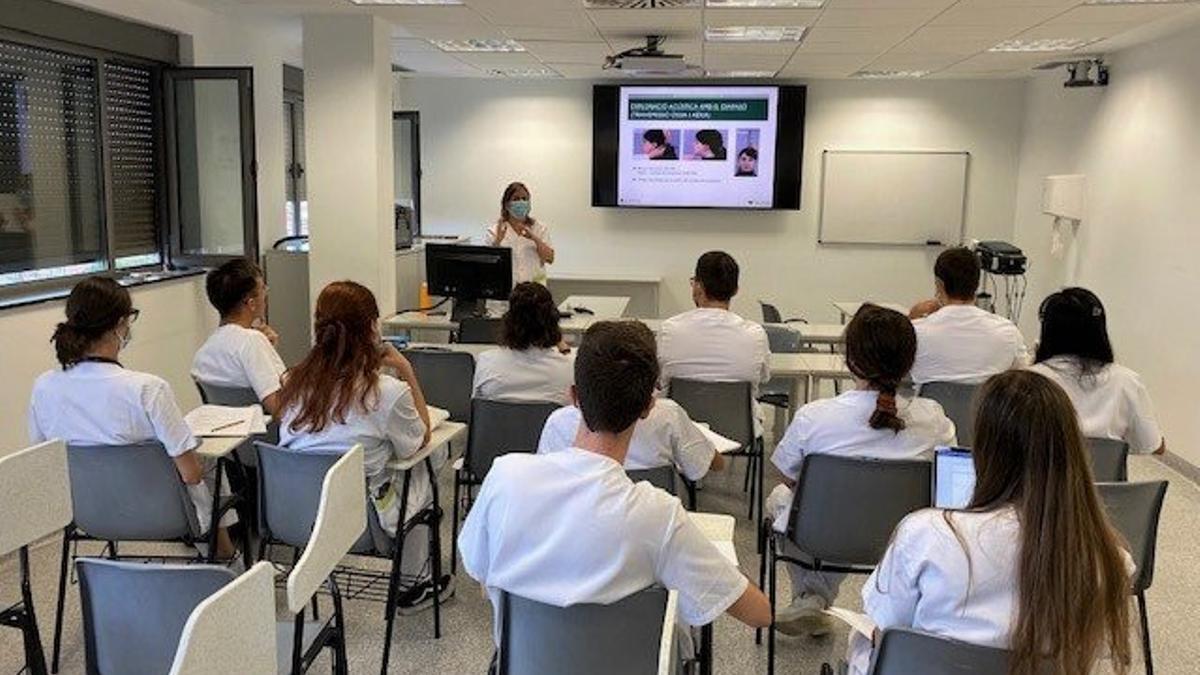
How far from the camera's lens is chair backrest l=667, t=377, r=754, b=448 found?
3939mm

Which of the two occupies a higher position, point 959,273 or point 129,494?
point 959,273

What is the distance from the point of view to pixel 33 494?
7.93 feet

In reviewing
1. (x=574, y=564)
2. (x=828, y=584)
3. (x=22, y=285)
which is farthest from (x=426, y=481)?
(x=22, y=285)

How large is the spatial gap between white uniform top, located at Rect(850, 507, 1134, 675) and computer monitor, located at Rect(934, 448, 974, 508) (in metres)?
0.68

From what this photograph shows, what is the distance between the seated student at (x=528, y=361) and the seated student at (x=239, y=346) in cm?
79

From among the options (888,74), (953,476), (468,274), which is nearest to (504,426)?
(953,476)

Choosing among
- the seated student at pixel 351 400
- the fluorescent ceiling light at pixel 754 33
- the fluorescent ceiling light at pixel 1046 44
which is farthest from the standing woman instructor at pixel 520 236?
the fluorescent ceiling light at pixel 1046 44

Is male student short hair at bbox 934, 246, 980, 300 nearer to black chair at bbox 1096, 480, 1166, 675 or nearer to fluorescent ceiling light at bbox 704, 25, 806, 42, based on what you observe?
black chair at bbox 1096, 480, 1166, 675

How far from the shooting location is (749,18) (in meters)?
5.73

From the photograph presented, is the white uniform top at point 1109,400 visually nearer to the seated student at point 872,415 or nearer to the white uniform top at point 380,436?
the seated student at point 872,415

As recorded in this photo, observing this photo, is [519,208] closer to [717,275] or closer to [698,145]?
[717,275]

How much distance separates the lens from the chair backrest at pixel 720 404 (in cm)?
394

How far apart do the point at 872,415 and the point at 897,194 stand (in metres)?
6.87

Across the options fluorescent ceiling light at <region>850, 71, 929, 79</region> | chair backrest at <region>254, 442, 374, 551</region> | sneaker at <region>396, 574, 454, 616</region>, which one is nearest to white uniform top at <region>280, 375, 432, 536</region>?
chair backrest at <region>254, 442, 374, 551</region>
